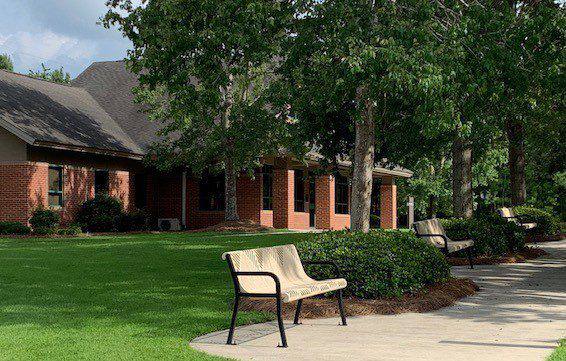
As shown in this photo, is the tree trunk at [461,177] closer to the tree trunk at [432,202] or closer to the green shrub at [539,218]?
the green shrub at [539,218]

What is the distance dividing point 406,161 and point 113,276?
1225 centimetres

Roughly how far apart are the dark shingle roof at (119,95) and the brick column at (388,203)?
556 inches

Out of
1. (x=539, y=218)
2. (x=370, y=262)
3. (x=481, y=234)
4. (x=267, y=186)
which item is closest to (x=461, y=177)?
(x=481, y=234)

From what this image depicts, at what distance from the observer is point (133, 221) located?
110ft

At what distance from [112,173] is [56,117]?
11.0 feet

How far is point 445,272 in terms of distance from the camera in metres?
13.0

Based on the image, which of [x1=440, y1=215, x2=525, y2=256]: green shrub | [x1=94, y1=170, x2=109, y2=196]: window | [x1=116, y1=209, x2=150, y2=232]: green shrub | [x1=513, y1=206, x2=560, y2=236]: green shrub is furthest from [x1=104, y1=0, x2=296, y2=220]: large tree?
[x1=94, y1=170, x2=109, y2=196]: window

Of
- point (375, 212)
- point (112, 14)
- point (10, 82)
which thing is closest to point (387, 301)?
point (112, 14)

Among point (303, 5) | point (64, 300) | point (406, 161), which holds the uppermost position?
point (303, 5)

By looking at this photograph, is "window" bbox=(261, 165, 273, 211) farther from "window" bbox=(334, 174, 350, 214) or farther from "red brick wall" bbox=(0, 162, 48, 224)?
"red brick wall" bbox=(0, 162, 48, 224)

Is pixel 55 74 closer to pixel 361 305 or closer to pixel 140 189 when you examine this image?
pixel 140 189

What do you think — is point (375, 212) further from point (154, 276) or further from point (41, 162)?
point (154, 276)

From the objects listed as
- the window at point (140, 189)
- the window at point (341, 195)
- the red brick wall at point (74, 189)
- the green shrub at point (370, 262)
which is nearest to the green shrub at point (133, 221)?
the red brick wall at point (74, 189)

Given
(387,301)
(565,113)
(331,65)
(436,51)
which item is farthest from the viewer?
(565,113)
